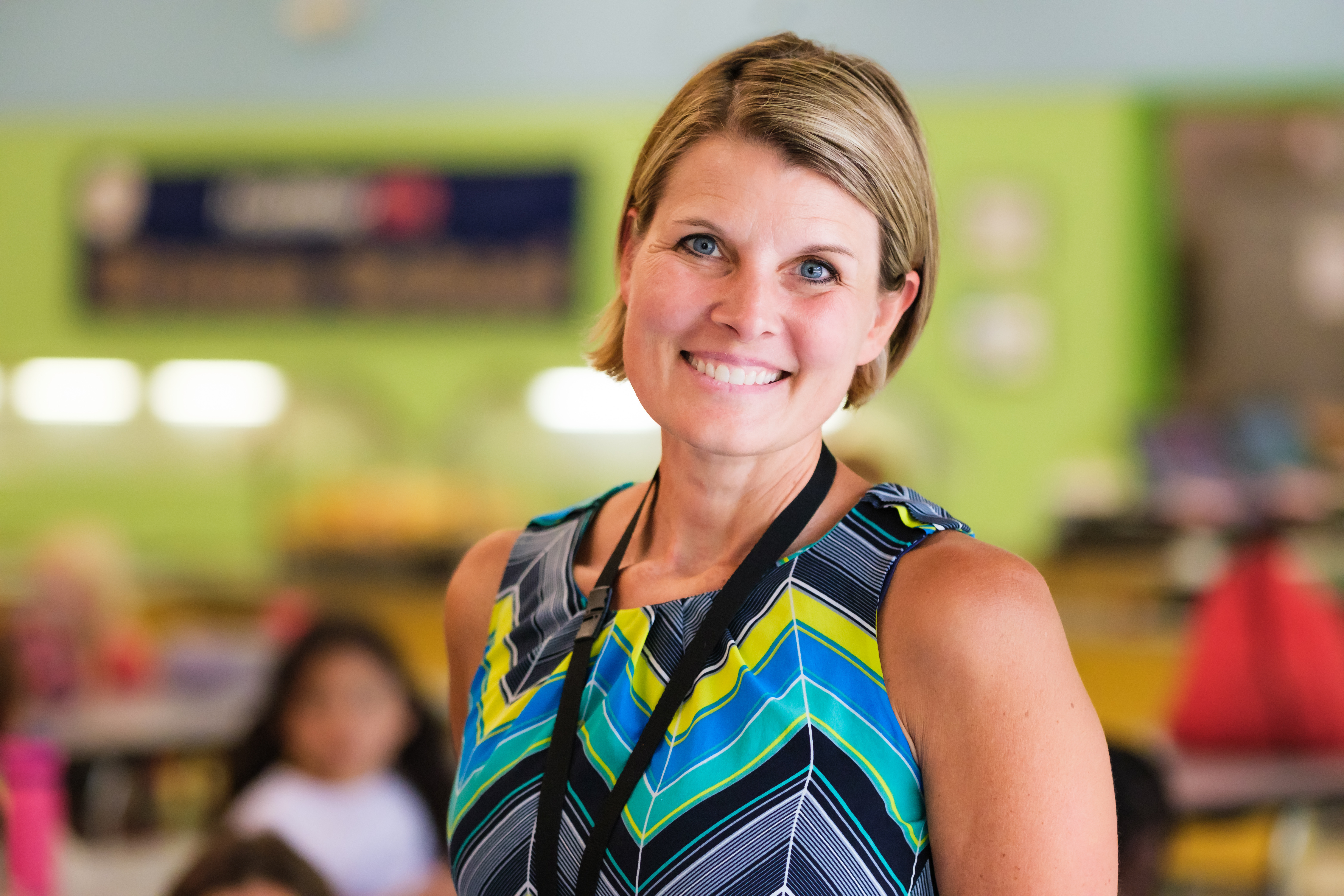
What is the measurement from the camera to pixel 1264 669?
8.46ft

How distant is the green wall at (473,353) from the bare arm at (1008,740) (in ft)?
15.7

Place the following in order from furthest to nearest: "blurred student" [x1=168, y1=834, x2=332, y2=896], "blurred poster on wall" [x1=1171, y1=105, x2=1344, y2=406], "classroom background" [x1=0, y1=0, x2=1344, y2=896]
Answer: "blurred poster on wall" [x1=1171, y1=105, x2=1344, y2=406], "classroom background" [x1=0, y1=0, x2=1344, y2=896], "blurred student" [x1=168, y1=834, x2=332, y2=896]

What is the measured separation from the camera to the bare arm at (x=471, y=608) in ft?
3.63

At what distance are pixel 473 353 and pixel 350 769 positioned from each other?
4.37 metres

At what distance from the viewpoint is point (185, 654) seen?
3.55 metres

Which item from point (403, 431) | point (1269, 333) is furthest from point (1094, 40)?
point (403, 431)

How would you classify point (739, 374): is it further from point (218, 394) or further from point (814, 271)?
point (218, 394)

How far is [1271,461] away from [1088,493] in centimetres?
72

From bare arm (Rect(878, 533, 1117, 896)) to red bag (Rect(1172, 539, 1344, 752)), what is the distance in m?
1.94

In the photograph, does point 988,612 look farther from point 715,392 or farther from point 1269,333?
point 1269,333

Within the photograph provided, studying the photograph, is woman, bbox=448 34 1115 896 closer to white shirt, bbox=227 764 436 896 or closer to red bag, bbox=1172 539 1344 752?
white shirt, bbox=227 764 436 896

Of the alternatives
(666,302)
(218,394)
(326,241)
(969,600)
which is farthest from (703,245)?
(218,394)

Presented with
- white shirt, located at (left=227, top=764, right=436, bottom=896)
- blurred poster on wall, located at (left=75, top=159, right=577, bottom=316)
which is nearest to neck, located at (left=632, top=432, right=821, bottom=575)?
white shirt, located at (left=227, top=764, right=436, bottom=896)

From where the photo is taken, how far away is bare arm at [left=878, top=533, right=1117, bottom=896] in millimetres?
757
